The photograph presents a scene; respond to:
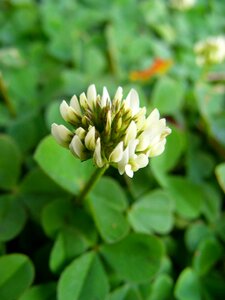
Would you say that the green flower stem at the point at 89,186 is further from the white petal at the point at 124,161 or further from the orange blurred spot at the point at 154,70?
the orange blurred spot at the point at 154,70

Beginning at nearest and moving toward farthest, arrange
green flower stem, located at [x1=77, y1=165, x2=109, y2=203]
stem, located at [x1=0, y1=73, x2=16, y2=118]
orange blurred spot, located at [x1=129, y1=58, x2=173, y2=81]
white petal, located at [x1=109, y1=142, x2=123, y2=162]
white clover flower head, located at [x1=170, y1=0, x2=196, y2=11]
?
white petal, located at [x1=109, y1=142, x2=123, y2=162]
green flower stem, located at [x1=77, y1=165, x2=109, y2=203]
stem, located at [x1=0, y1=73, x2=16, y2=118]
orange blurred spot, located at [x1=129, y1=58, x2=173, y2=81]
white clover flower head, located at [x1=170, y1=0, x2=196, y2=11]

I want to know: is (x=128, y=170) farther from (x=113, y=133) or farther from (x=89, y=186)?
(x=89, y=186)

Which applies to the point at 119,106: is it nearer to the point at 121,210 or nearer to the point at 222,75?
the point at 121,210

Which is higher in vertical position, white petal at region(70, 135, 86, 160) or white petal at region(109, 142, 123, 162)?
white petal at region(70, 135, 86, 160)

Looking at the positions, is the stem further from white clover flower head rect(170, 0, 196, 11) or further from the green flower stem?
white clover flower head rect(170, 0, 196, 11)

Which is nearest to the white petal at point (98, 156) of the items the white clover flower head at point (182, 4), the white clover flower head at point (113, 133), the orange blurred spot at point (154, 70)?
the white clover flower head at point (113, 133)

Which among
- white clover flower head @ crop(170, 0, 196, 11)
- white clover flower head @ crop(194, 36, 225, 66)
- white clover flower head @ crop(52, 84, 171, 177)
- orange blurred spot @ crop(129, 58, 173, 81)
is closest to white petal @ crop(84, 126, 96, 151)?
white clover flower head @ crop(52, 84, 171, 177)

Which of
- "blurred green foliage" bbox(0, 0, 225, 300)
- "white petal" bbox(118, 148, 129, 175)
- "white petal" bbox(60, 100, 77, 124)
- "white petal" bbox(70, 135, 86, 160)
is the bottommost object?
"blurred green foliage" bbox(0, 0, 225, 300)
